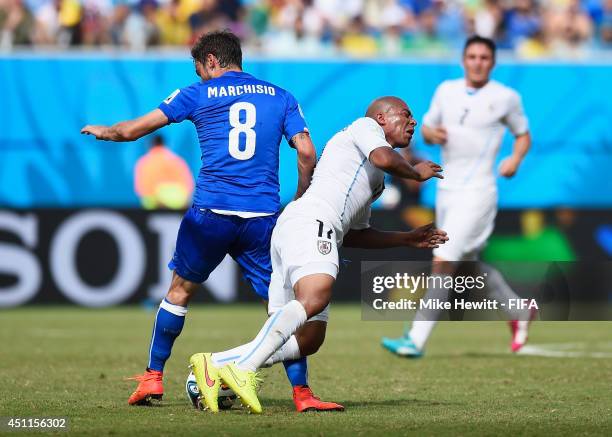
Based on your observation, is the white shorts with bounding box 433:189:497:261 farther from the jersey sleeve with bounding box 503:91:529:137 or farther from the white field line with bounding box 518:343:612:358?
the white field line with bounding box 518:343:612:358

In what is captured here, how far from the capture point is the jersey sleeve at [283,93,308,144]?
777cm

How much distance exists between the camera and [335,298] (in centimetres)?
1878

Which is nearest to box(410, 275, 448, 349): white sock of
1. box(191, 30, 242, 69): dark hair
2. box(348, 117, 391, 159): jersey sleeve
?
box(348, 117, 391, 159): jersey sleeve

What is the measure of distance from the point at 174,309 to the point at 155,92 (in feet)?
46.7

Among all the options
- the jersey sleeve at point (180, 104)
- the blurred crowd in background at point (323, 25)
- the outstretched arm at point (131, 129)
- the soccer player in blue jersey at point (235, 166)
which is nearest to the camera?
the outstretched arm at point (131, 129)

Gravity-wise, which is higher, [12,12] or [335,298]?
[12,12]

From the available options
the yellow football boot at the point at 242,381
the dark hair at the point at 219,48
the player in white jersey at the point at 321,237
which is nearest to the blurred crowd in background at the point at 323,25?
the dark hair at the point at 219,48

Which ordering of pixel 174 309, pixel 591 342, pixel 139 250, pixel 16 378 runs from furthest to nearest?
pixel 139 250 → pixel 591 342 → pixel 16 378 → pixel 174 309

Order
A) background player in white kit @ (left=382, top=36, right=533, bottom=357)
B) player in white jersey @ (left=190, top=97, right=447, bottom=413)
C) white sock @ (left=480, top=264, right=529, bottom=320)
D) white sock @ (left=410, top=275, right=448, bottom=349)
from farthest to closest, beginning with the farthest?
1. background player in white kit @ (left=382, top=36, right=533, bottom=357)
2. white sock @ (left=480, top=264, right=529, bottom=320)
3. white sock @ (left=410, top=275, right=448, bottom=349)
4. player in white jersey @ (left=190, top=97, right=447, bottom=413)

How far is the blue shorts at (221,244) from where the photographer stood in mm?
7785

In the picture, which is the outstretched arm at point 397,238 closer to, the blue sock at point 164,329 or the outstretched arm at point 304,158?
the outstretched arm at point 304,158

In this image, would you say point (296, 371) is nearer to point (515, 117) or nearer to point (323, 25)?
point (515, 117)

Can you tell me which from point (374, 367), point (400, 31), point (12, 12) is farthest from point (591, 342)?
point (12, 12)

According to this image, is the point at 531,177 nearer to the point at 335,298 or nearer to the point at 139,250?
the point at 335,298
